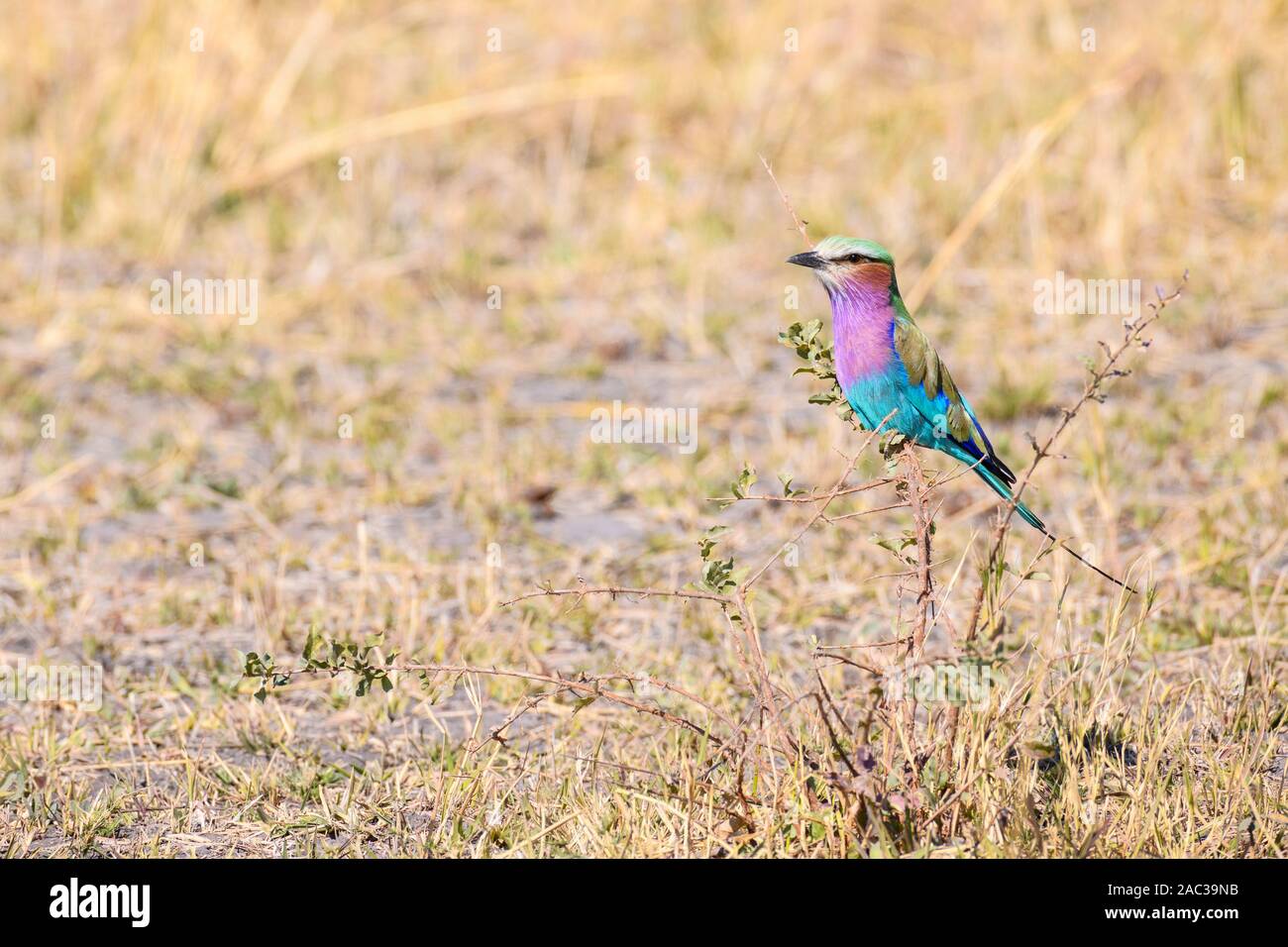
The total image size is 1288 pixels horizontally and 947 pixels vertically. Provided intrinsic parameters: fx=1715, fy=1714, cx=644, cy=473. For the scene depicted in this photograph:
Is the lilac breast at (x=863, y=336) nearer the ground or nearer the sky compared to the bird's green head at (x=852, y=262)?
nearer the ground

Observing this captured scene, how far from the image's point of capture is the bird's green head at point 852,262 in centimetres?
329

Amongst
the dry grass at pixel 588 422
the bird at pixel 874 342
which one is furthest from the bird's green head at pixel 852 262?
the dry grass at pixel 588 422

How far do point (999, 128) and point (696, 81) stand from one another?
63.5 inches

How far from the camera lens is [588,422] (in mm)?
6348

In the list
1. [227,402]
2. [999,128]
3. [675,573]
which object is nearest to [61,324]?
[227,402]

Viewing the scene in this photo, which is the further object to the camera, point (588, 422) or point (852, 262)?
point (588, 422)

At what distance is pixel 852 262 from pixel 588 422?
3102mm

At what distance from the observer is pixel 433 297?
7.52 metres

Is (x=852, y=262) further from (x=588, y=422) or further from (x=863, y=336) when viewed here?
(x=588, y=422)

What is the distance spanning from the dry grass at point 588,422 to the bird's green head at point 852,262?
592mm

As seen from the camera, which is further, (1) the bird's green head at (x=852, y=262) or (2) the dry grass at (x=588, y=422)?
(2) the dry grass at (x=588, y=422)

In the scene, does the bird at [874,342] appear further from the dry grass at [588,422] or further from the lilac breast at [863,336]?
the dry grass at [588,422]

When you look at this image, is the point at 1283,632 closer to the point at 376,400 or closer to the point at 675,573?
the point at 675,573

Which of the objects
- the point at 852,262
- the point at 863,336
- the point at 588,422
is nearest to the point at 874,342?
the point at 863,336
